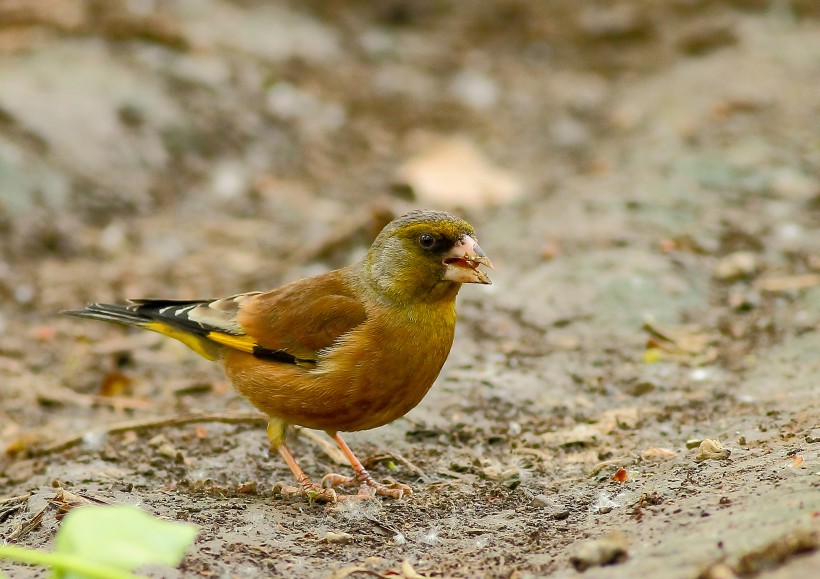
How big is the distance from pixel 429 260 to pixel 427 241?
0.08m

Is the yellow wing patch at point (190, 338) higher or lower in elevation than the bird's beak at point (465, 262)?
higher

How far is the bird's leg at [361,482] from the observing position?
432 centimetres

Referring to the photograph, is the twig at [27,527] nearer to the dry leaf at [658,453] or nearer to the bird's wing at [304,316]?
the bird's wing at [304,316]

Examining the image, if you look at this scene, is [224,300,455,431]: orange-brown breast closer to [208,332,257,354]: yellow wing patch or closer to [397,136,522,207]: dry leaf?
[208,332,257,354]: yellow wing patch

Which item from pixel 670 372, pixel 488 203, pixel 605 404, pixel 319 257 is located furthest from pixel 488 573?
→ pixel 488 203

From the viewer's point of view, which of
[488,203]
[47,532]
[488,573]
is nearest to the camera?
[488,573]

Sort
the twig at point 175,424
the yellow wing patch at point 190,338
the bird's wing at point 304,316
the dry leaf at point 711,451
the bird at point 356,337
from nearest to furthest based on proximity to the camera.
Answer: the dry leaf at point 711,451 < the bird at point 356,337 < the bird's wing at point 304,316 < the twig at point 175,424 < the yellow wing patch at point 190,338

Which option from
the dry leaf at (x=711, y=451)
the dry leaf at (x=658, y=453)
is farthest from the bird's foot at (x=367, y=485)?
the dry leaf at (x=711, y=451)

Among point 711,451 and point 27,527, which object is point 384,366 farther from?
point 27,527

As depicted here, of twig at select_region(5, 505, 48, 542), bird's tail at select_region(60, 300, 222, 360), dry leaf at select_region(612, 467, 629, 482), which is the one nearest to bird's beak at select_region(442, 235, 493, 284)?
dry leaf at select_region(612, 467, 629, 482)

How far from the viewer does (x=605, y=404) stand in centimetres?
524

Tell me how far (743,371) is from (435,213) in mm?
1926

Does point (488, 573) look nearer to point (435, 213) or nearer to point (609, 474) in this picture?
point (609, 474)

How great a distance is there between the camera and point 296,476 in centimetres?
451
